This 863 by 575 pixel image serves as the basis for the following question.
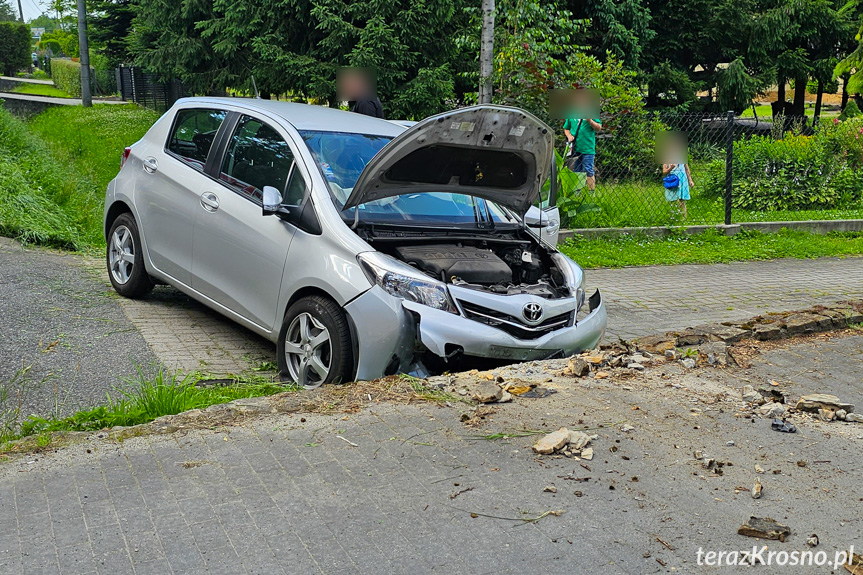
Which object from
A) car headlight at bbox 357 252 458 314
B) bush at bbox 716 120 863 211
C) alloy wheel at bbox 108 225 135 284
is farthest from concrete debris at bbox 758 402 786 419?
bush at bbox 716 120 863 211

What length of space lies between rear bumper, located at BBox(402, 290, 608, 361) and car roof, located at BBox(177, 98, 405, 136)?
191 centimetres

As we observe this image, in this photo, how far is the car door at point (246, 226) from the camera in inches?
230

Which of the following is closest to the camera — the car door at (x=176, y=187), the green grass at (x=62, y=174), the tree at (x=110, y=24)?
the car door at (x=176, y=187)

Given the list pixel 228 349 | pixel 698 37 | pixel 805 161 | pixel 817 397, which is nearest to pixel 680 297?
pixel 817 397

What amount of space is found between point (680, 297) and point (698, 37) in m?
21.1

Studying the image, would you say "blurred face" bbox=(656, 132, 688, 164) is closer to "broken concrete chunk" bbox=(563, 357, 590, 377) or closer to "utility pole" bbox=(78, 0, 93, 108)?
"broken concrete chunk" bbox=(563, 357, 590, 377)

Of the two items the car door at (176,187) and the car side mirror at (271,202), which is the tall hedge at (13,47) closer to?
the car door at (176,187)

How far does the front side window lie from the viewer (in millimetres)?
6035

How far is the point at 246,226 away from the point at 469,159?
159 centimetres

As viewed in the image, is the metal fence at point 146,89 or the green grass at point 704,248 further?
the metal fence at point 146,89

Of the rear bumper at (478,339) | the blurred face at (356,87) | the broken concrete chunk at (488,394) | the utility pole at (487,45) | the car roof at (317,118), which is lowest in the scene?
the broken concrete chunk at (488,394)

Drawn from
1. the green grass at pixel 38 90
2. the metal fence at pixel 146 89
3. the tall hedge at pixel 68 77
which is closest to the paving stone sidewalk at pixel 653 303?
the metal fence at pixel 146 89

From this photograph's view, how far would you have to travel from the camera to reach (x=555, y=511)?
360cm

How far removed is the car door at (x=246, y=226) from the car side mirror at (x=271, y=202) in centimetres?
14
